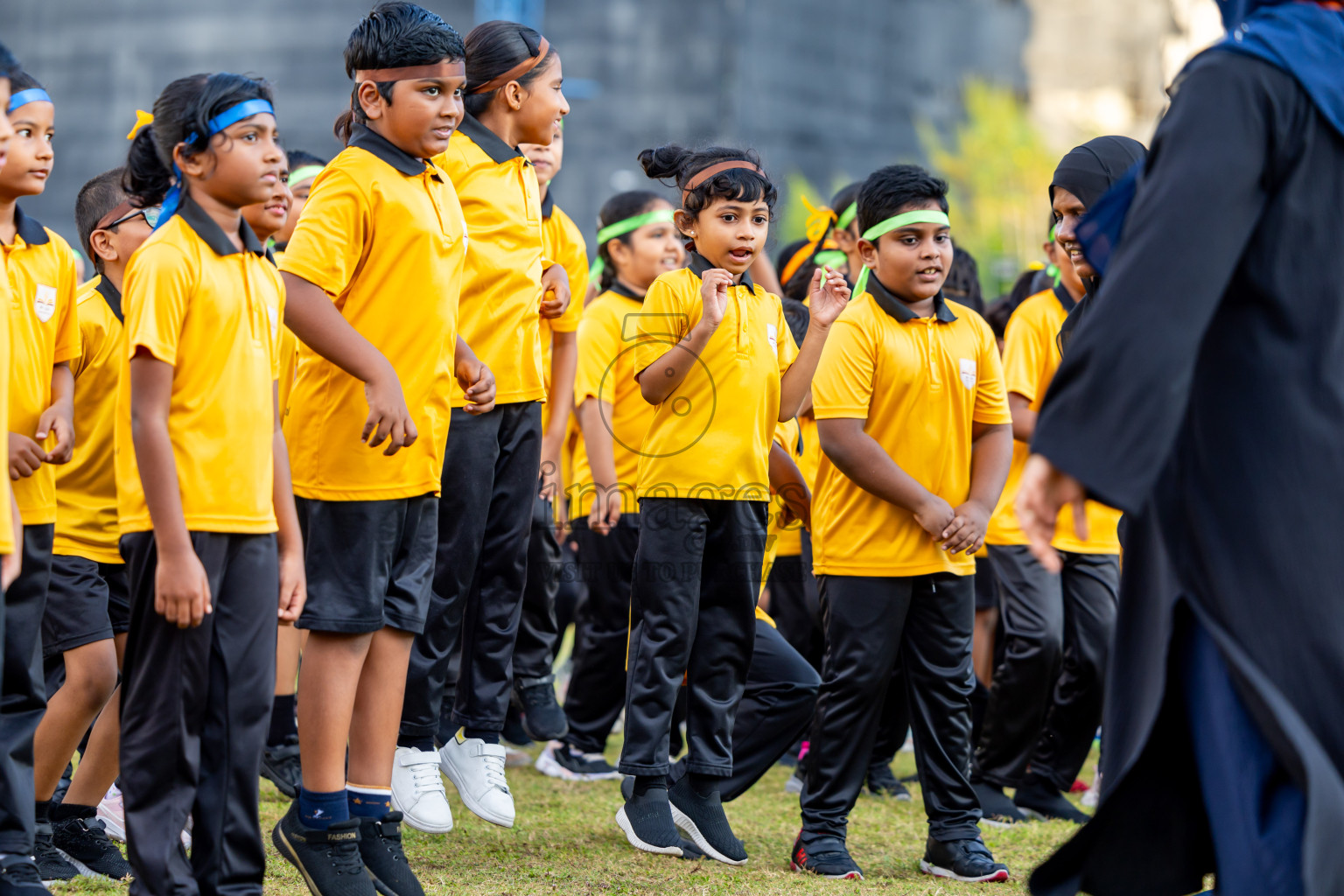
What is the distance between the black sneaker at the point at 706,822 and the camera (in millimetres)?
4191

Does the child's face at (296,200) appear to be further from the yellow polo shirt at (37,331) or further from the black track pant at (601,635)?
the black track pant at (601,635)

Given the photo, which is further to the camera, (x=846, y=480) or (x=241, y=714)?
(x=846, y=480)

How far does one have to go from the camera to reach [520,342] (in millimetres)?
4215

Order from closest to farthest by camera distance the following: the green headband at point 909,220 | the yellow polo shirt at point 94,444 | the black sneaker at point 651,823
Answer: the yellow polo shirt at point 94,444 < the black sneaker at point 651,823 < the green headband at point 909,220

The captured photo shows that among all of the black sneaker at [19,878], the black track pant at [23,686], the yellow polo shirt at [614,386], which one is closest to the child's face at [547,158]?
the yellow polo shirt at [614,386]

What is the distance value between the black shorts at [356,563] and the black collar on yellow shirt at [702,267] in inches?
53.2

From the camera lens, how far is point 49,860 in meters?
3.58

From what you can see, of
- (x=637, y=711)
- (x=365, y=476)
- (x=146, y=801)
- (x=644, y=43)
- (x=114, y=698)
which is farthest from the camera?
(x=644, y=43)

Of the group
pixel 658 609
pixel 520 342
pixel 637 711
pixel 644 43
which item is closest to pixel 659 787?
pixel 637 711

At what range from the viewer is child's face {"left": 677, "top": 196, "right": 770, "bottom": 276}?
4.41 metres

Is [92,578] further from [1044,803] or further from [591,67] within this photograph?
[591,67]

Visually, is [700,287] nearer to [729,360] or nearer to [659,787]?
[729,360]

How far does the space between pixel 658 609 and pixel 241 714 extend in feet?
5.17

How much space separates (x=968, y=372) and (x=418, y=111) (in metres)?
1.90
